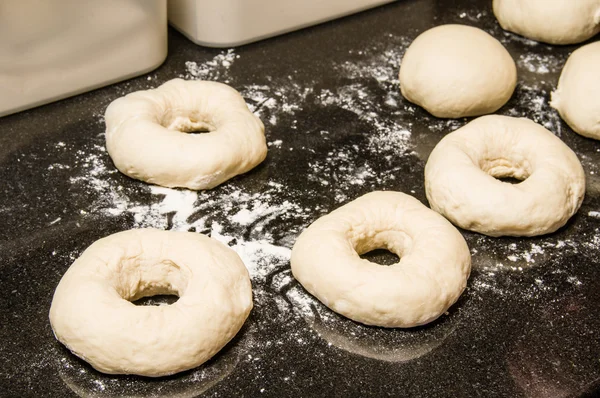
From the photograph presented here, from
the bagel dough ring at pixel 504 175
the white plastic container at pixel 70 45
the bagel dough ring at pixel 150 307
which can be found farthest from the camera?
the white plastic container at pixel 70 45

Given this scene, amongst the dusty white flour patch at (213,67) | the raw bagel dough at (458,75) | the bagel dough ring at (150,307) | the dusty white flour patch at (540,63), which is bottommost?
the dusty white flour patch at (213,67)

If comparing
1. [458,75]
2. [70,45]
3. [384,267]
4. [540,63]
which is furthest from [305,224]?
[540,63]

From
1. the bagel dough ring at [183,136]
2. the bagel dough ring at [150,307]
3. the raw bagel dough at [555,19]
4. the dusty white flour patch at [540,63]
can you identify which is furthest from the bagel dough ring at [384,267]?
the raw bagel dough at [555,19]

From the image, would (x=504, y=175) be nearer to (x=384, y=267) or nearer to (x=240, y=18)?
(x=384, y=267)

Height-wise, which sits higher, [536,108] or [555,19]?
[555,19]

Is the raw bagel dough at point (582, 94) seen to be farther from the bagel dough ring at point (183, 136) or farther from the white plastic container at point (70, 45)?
the white plastic container at point (70, 45)
